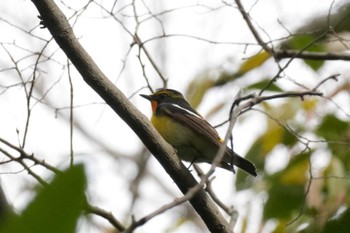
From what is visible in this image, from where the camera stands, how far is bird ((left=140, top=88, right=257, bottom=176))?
3988 mm

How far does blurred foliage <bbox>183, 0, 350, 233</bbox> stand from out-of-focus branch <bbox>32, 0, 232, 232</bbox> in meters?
0.65

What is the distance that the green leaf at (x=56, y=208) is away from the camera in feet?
1.53

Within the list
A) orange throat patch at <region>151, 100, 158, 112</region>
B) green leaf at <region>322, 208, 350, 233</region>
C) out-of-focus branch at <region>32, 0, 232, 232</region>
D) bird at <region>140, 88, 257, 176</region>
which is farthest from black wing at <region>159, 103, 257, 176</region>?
green leaf at <region>322, 208, 350, 233</region>

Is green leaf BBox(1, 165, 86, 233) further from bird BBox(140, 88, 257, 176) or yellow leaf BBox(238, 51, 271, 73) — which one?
yellow leaf BBox(238, 51, 271, 73)

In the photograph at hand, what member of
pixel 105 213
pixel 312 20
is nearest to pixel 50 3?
pixel 105 213

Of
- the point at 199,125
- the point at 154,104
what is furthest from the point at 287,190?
the point at 154,104

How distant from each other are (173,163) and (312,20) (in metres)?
3.89

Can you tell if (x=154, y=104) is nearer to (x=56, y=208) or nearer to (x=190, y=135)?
(x=190, y=135)

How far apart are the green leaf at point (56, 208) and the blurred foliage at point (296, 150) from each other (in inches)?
99.7

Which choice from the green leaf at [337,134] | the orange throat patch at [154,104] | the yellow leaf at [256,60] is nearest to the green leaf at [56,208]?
the green leaf at [337,134]

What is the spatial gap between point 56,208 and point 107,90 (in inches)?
81.9

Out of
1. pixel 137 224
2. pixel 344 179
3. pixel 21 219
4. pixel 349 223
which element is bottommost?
pixel 21 219

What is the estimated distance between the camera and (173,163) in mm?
2803

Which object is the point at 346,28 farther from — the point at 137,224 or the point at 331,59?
the point at 137,224
